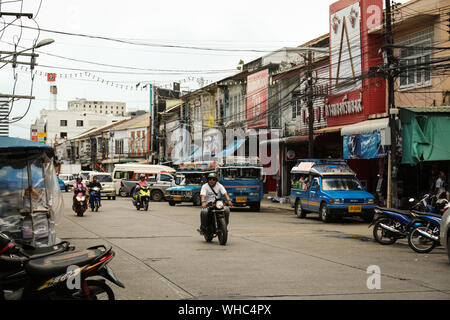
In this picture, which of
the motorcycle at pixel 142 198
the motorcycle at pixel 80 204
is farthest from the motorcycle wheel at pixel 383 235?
the motorcycle at pixel 142 198

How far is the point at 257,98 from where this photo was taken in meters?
40.0

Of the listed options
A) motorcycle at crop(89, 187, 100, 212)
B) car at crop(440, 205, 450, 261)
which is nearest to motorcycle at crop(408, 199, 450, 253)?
car at crop(440, 205, 450, 261)

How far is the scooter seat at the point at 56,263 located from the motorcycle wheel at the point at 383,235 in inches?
390

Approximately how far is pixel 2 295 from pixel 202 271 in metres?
3.84

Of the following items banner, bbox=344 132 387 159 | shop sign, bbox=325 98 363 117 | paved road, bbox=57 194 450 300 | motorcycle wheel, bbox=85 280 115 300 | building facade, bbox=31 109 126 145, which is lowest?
paved road, bbox=57 194 450 300

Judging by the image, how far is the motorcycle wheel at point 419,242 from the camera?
504 inches

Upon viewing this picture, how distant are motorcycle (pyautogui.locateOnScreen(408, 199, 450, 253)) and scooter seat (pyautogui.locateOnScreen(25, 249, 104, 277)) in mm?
8882

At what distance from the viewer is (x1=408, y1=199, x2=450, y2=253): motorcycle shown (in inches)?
503

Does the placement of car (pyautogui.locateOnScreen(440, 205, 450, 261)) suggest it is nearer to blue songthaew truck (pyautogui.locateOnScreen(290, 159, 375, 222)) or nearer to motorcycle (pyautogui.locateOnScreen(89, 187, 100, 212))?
blue songthaew truck (pyautogui.locateOnScreen(290, 159, 375, 222))

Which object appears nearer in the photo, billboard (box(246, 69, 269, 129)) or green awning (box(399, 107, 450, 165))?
green awning (box(399, 107, 450, 165))

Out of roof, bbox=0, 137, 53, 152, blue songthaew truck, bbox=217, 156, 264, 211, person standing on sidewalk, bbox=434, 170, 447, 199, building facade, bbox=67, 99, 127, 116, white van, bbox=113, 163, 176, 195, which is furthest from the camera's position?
building facade, bbox=67, 99, 127, 116

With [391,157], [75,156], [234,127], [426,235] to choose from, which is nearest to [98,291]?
[426,235]

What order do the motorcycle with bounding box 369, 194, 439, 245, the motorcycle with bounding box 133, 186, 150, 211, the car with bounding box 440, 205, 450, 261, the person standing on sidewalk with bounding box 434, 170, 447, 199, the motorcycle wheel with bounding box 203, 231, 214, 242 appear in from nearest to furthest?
the car with bounding box 440, 205, 450, 261, the motorcycle with bounding box 369, 194, 439, 245, the motorcycle wheel with bounding box 203, 231, 214, 242, the person standing on sidewalk with bounding box 434, 170, 447, 199, the motorcycle with bounding box 133, 186, 150, 211

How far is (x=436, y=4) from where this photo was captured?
22844 mm
